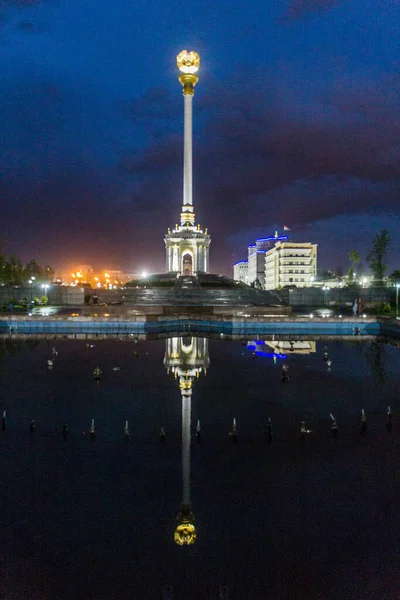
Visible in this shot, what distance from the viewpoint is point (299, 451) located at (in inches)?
440

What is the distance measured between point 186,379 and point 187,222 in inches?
2773

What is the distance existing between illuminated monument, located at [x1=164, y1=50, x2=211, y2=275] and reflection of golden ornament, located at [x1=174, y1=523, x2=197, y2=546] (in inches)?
3080

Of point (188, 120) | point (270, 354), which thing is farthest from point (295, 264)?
point (270, 354)

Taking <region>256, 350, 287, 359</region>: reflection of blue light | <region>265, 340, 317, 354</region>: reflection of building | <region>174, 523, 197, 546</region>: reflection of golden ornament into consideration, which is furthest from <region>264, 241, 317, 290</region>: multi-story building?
<region>174, 523, 197, 546</region>: reflection of golden ornament

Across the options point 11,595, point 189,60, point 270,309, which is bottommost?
point 11,595

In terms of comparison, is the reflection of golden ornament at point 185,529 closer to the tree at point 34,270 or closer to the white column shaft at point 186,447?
the white column shaft at point 186,447

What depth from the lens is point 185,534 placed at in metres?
7.66

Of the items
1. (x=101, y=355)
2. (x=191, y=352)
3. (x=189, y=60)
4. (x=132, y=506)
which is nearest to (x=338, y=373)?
(x=191, y=352)

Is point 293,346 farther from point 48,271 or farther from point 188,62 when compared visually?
point 48,271

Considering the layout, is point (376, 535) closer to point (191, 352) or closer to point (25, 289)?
point (191, 352)

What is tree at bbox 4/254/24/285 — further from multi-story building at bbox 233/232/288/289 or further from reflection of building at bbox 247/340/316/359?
multi-story building at bbox 233/232/288/289

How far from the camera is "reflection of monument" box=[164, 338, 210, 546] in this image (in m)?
7.82

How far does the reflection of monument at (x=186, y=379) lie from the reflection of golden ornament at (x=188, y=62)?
74506mm

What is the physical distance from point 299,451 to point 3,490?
6.60m
